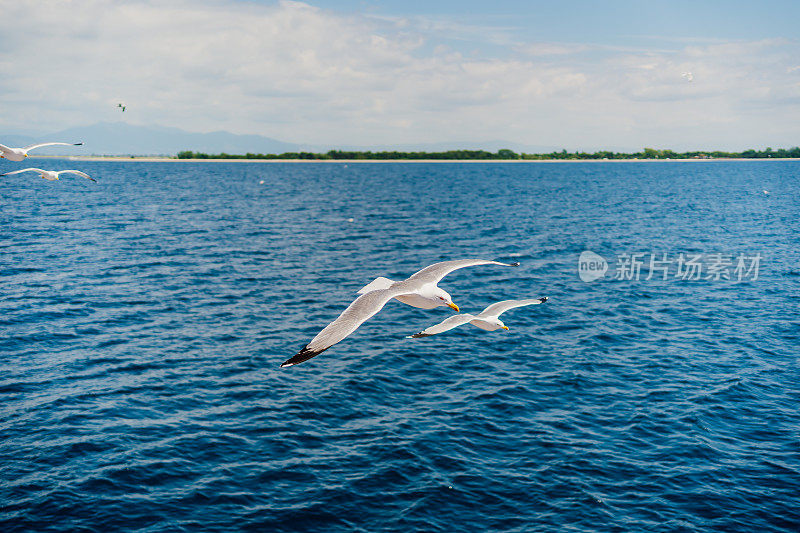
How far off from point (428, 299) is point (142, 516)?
12.3 m

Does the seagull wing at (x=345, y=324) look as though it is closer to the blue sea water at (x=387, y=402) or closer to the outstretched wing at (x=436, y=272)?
the outstretched wing at (x=436, y=272)

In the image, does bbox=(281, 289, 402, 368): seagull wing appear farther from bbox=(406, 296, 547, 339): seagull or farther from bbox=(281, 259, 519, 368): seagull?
bbox=(406, 296, 547, 339): seagull

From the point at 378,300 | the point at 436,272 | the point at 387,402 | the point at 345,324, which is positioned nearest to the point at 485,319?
the point at 436,272

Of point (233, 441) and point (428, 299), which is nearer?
point (428, 299)

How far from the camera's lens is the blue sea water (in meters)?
18.6

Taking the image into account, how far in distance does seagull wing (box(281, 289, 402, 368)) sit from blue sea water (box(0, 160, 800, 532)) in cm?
988

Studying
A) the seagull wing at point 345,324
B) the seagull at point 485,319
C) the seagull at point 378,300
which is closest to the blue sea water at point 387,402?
the seagull at point 485,319

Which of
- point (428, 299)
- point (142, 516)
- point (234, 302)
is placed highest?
point (428, 299)

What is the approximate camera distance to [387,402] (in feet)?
83.1

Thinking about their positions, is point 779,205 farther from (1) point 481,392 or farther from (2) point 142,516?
(2) point 142,516

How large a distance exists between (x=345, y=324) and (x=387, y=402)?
55.8ft

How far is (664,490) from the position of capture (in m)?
19.4

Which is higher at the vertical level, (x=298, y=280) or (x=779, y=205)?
(x=779, y=205)

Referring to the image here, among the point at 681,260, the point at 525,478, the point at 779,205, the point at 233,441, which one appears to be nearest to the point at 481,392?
the point at 525,478
